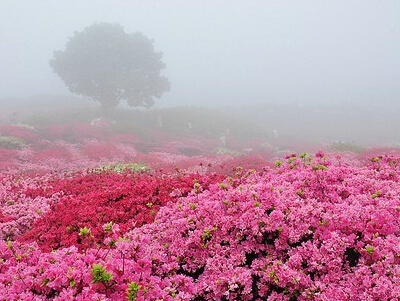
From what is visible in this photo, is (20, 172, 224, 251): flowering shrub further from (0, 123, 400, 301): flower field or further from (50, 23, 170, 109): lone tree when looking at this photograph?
(50, 23, 170, 109): lone tree

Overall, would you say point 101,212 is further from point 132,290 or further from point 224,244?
point 132,290

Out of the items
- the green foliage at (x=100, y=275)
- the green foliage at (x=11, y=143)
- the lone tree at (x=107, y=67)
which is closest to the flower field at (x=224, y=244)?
the green foliage at (x=100, y=275)

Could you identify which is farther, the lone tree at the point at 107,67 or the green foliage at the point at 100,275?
the lone tree at the point at 107,67

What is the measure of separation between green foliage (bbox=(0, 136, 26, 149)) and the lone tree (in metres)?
26.5

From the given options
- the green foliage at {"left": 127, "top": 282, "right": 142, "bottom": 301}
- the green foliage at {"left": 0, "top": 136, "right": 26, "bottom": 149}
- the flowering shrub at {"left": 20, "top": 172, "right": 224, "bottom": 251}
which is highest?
the green foliage at {"left": 127, "top": 282, "right": 142, "bottom": 301}

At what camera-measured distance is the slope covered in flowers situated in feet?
13.8

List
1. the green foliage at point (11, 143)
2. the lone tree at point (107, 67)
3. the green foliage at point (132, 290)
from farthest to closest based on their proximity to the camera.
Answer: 1. the lone tree at point (107, 67)
2. the green foliage at point (11, 143)
3. the green foliage at point (132, 290)


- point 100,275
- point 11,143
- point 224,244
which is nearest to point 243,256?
point 224,244

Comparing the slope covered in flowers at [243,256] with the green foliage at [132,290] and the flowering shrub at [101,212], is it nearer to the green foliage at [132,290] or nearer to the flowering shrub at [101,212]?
the green foliage at [132,290]

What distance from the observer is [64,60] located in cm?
5581

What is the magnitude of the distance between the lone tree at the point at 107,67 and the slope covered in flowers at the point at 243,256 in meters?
51.8

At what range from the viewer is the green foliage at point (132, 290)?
3.63 m

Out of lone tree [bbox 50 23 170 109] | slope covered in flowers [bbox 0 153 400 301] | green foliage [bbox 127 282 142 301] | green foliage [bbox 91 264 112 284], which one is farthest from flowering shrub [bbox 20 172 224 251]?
lone tree [bbox 50 23 170 109]

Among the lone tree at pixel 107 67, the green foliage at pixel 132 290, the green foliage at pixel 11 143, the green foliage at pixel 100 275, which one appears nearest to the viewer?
the green foliage at pixel 132 290
